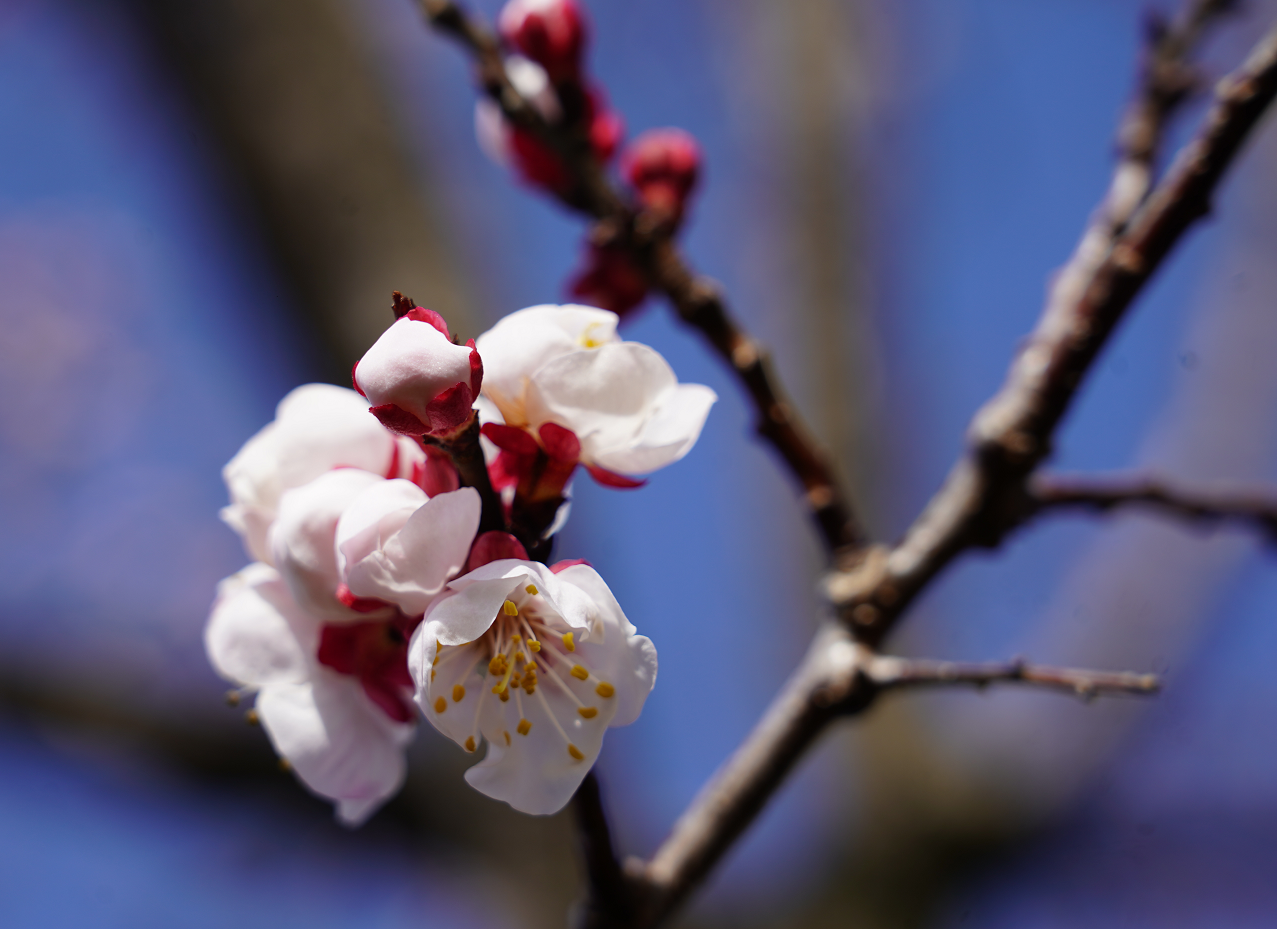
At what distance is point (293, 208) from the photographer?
1.91m

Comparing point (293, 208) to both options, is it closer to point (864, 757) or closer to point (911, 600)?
point (911, 600)

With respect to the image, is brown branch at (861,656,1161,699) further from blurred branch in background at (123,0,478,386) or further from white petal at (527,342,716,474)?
blurred branch in background at (123,0,478,386)

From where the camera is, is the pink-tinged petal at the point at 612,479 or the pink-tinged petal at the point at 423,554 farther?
the pink-tinged petal at the point at 612,479

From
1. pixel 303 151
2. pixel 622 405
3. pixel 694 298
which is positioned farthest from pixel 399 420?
pixel 303 151

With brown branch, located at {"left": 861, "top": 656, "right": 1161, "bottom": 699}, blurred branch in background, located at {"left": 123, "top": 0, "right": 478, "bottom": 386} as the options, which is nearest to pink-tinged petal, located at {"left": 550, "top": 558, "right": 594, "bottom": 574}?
brown branch, located at {"left": 861, "top": 656, "right": 1161, "bottom": 699}

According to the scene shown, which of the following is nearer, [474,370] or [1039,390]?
[474,370]

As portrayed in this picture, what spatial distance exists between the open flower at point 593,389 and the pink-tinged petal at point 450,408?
2.8 inches

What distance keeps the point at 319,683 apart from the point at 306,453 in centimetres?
13

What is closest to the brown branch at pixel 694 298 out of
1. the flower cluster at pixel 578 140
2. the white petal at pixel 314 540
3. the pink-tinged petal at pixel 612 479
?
the flower cluster at pixel 578 140

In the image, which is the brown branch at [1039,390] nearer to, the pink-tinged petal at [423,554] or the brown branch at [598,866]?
the brown branch at [598,866]

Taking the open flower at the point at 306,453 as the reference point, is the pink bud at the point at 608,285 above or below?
below

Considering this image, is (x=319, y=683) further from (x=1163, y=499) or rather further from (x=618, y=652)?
(x=1163, y=499)

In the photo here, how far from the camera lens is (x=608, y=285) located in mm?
1005

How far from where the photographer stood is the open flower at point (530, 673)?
1.46ft
